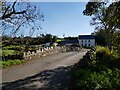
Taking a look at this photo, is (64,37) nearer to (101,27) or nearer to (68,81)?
(101,27)

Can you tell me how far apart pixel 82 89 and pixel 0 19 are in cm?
659

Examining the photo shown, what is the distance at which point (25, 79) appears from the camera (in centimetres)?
1767

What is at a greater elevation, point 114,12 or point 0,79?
point 114,12

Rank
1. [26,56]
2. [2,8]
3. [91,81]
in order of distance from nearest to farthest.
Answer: [91,81] < [2,8] < [26,56]

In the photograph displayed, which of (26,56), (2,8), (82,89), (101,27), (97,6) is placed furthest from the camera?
(101,27)

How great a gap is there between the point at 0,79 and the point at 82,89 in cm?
656

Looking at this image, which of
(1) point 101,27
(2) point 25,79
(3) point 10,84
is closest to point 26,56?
A: (2) point 25,79

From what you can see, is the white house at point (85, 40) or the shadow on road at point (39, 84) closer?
the shadow on road at point (39, 84)

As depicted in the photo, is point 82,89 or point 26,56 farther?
point 26,56

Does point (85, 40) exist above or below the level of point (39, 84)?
below

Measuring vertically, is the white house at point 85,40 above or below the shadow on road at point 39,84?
below

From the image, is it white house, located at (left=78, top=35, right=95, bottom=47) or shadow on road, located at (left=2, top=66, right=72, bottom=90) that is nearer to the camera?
shadow on road, located at (left=2, top=66, right=72, bottom=90)

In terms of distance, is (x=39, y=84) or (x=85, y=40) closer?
(x=39, y=84)

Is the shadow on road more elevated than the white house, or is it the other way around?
the shadow on road
